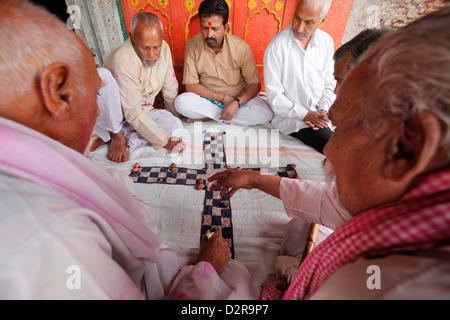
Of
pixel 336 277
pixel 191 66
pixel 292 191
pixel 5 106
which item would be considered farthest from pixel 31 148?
pixel 191 66

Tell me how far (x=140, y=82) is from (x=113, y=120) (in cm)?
57

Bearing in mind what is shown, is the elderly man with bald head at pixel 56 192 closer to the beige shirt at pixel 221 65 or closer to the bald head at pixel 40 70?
the bald head at pixel 40 70

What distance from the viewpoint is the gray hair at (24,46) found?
599 millimetres

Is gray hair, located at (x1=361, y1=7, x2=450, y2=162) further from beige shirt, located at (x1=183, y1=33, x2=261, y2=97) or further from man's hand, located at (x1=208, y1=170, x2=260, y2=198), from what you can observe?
beige shirt, located at (x1=183, y1=33, x2=261, y2=97)

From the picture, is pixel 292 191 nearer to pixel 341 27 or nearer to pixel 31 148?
pixel 31 148

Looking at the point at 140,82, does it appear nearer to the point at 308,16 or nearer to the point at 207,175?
the point at 207,175

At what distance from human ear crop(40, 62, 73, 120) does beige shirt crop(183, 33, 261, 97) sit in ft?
8.64

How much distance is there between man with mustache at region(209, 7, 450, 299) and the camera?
49cm

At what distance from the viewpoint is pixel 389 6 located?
383 centimetres

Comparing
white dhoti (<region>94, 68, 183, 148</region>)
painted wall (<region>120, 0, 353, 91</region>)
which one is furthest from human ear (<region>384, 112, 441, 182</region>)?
painted wall (<region>120, 0, 353, 91</region>)

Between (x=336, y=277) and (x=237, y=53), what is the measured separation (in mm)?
3084

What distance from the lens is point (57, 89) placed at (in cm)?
70

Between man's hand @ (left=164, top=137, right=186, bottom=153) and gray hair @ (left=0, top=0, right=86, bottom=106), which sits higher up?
gray hair @ (left=0, top=0, right=86, bottom=106)

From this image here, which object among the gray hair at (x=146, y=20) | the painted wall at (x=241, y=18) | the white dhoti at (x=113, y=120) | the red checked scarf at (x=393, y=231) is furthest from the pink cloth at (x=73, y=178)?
the painted wall at (x=241, y=18)
